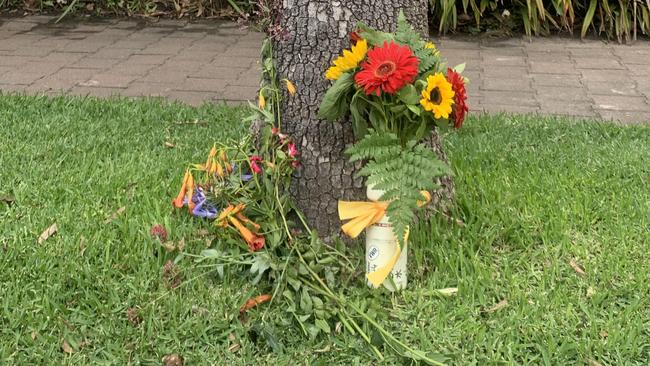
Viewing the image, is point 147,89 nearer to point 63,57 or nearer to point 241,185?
point 63,57

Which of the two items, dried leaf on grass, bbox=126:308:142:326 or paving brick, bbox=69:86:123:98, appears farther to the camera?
paving brick, bbox=69:86:123:98

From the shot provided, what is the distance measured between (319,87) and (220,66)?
3.29 meters

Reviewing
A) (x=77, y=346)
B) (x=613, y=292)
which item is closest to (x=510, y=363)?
(x=613, y=292)

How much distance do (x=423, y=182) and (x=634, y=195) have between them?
4.57 ft

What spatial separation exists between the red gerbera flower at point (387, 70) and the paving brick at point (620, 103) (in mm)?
2946

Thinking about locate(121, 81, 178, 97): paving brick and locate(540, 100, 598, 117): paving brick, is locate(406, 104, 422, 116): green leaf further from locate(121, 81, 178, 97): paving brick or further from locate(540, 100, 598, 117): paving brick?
locate(121, 81, 178, 97): paving brick

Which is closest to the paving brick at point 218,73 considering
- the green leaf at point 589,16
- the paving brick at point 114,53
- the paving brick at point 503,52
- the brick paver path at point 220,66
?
the brick paver path at point 220,66

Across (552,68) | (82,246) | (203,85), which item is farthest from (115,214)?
(552,68)

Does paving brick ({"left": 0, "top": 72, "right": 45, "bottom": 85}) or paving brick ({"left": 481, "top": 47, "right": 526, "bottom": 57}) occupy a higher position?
paving brick ({"left": 0, "top": 72, "right": 45, "bottom": 85})

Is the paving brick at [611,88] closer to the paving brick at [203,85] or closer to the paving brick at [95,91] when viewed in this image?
the paving brick at [203,85]

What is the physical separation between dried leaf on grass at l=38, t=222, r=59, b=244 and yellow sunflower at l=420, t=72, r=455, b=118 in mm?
1451

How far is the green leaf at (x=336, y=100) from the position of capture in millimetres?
2271

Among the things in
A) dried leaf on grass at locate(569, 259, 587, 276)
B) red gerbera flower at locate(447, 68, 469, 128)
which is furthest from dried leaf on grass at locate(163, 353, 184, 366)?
dried leaf on grass at locate(569, 259, 587, 276)

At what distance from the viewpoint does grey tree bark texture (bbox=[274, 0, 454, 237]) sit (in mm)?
2492
